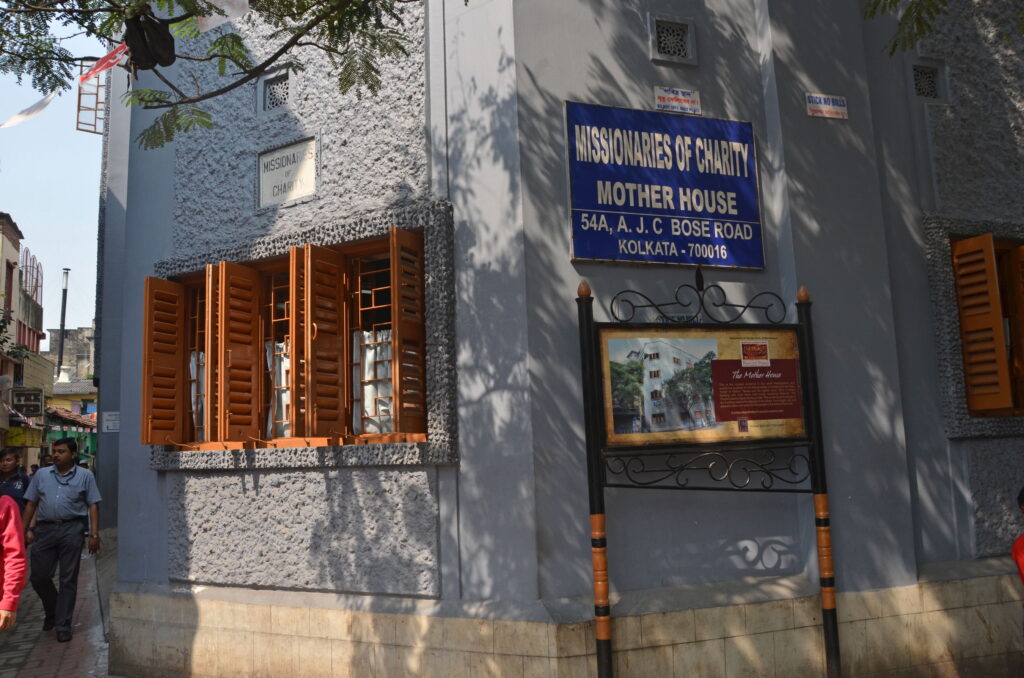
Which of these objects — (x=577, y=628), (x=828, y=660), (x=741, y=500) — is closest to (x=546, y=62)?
(x=741, y=500)

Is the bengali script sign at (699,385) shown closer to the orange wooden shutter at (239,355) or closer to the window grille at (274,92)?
the orange wooden shutter at (239,355)

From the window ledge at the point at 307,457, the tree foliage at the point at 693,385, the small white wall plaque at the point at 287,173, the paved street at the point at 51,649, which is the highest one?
the small white wall plaque at the point at 287,173

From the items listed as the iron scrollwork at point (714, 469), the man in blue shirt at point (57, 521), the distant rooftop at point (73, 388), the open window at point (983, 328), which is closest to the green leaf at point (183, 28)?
A: the man in blue shirt at point (57, 521)

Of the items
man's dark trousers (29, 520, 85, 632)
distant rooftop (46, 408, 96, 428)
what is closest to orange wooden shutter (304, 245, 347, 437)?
man's dark trousers (29, 520, 85, 632)

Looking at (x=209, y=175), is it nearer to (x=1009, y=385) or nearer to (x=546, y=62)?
(x=546, y=62)

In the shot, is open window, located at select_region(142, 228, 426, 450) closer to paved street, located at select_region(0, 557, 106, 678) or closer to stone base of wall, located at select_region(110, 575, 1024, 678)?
stone base of wall, located at select_region(110, 575, 1024, 678)

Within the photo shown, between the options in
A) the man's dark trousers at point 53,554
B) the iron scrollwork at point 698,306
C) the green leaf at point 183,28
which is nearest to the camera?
the iron scrollwork at point 698,306

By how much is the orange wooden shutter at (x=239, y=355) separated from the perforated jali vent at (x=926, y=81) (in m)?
5.58

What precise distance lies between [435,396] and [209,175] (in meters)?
3.17

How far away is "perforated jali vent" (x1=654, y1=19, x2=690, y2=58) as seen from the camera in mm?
6875

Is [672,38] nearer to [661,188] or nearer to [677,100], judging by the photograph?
[677,100]

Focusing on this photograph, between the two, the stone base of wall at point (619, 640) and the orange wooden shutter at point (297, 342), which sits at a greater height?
the orange wooden shutter at point (297, 342)

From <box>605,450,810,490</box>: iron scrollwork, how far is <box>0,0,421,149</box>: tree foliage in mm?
3311

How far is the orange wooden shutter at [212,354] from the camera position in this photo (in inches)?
297
